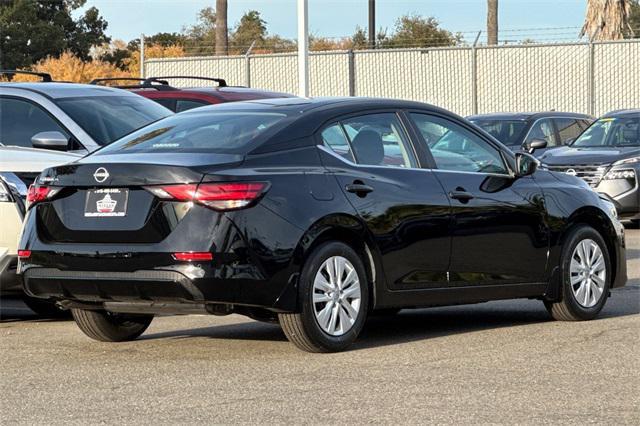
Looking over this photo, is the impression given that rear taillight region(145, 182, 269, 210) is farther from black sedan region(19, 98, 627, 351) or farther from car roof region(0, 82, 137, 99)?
car roof region(0, 82, 137, 99)

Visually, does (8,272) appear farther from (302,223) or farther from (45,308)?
(302,223)

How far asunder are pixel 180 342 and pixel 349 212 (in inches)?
60.6

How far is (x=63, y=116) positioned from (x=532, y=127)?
42.1 feet

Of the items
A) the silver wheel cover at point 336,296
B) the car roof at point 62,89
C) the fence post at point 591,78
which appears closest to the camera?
the silver wheel cover at point 336,296

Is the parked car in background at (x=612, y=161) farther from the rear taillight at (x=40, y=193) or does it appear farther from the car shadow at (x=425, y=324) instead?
the rear taillight at (x=40, y=193)

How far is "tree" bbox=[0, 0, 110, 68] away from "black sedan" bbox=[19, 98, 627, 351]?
163 feet

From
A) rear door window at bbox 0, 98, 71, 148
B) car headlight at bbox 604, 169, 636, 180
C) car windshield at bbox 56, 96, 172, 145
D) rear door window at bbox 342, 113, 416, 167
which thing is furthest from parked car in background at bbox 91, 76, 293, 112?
rear door window at bbox 342, 113, 416, 167

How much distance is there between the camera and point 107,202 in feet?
27.2

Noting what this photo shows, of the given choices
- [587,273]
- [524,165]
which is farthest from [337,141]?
[587,273]

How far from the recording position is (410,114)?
9508 millimetres

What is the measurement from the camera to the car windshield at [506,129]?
22728 millimetres

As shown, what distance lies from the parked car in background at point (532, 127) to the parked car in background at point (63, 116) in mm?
11614

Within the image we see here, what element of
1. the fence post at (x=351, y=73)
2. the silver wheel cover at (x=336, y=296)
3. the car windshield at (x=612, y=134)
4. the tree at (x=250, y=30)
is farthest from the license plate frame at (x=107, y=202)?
the tree at (x=250, y=30)

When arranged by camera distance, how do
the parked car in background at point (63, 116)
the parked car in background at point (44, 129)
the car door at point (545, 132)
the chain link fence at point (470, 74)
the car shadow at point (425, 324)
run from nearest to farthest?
the car shadow at point (425, 324), the parked car in background at point (44, 129), the parked car in background at point (63, 116), the car door at point (545, 132), the chain link fence at point (470, 74)
